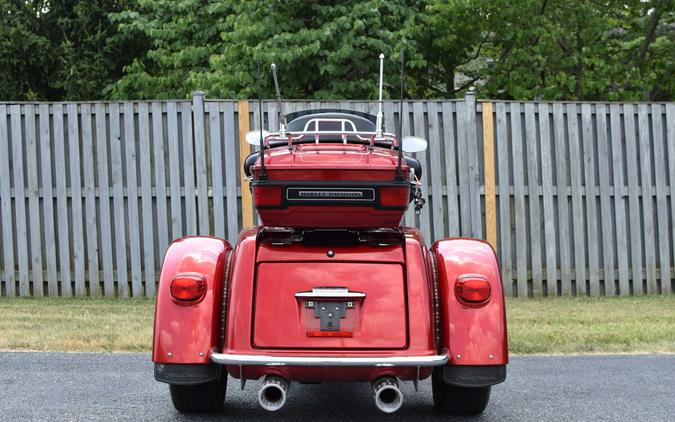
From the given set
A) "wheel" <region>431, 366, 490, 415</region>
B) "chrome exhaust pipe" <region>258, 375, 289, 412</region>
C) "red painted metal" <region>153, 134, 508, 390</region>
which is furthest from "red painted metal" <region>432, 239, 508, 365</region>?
"chrome exhaust pipe" <region>258, 375, 289, 412</region>

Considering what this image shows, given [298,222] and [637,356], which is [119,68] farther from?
[298,222]

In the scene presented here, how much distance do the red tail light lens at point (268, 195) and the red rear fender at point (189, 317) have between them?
0.59m

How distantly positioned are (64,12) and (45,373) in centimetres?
1796

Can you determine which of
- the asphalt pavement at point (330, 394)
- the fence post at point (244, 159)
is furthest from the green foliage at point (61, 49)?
the asphalt pavement at point (330, 394)

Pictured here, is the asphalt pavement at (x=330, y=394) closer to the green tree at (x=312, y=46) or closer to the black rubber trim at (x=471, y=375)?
the black rubber trim at (x=471, y=375)

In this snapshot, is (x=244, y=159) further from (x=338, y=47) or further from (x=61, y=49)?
(x=61, y=49)

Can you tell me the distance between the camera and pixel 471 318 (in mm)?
5855

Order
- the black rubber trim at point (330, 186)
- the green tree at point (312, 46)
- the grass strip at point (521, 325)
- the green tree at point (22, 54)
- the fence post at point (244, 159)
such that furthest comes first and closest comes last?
1. the green tree at point (22, 54)
2. the green tree at point (312, 46)
3. the fence post at point (244, 159)
4. the grass strip at point (521, 325)
5. the black rubber trim at point (330, 186)

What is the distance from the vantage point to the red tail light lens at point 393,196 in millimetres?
5621

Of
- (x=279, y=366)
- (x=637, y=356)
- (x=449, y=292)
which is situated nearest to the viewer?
(x=279, y=366)

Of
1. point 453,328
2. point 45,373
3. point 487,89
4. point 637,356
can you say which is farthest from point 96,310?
point 487,89

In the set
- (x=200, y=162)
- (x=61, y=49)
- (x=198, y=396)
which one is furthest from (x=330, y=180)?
(x=61, y=49)

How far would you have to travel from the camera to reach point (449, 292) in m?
5.91

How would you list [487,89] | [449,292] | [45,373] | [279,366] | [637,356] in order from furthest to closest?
[487,89], [637,356], [45,373], [449,292], [279,366]
